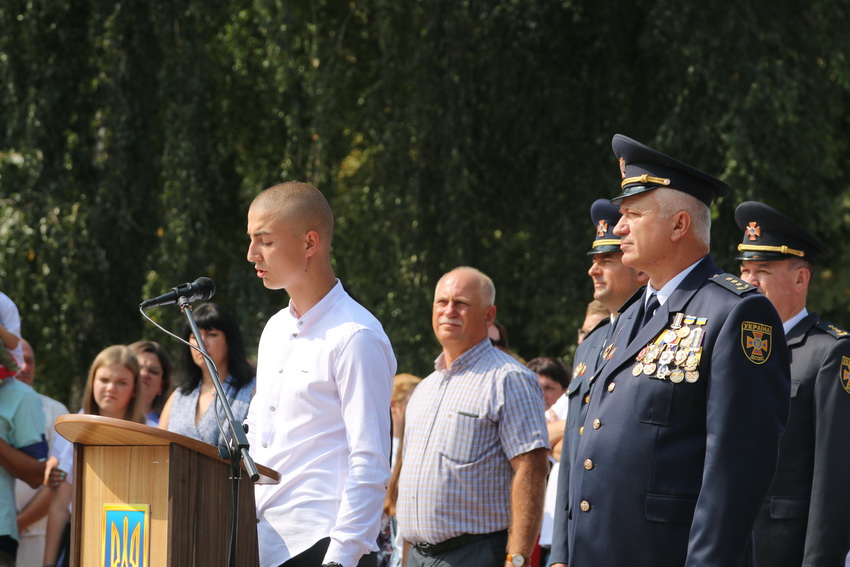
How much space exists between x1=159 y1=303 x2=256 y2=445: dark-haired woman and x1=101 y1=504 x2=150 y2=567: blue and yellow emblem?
2.61 m

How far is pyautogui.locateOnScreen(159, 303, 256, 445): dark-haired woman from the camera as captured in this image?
6.41m

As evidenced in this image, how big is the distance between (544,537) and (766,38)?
21.5 ft

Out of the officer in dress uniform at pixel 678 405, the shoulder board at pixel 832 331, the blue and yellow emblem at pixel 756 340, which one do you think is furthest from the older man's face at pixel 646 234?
the shoulder board at pixel 832 331

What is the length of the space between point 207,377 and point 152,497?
3090 mm

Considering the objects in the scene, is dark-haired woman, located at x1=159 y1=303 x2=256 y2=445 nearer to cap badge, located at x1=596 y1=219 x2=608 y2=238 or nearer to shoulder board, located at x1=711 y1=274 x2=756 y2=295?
cap badge, located at x1=596 y1=219 x2=608 y2=238

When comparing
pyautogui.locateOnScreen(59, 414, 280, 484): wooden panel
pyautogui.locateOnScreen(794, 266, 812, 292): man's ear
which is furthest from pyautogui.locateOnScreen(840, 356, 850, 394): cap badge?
pyautogui.locateOnScreen(59, 414, 280, 484): wooden panel

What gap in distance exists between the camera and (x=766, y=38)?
38.2 ft

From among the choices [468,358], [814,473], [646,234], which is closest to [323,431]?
[646,234]

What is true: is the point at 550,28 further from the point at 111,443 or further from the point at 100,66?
the point at 111,443

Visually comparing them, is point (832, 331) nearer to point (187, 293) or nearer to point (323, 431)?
point (323, 431)

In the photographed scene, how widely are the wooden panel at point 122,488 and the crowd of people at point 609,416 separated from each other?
1.26ft

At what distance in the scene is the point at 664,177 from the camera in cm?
368

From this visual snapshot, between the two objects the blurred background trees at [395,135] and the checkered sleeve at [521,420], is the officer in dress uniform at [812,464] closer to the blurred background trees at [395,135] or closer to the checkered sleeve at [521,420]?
the checkered sleeve at [521,420]

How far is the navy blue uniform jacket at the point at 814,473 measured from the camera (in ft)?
A: 14.8
